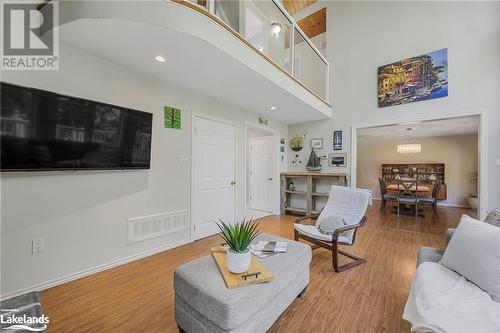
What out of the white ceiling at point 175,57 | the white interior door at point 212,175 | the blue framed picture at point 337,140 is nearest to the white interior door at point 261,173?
the blue framed picture at point 337,140

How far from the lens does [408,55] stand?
3.98m

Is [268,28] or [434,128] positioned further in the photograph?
[434,128]

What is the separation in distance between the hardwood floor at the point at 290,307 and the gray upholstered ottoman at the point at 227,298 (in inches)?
10.6

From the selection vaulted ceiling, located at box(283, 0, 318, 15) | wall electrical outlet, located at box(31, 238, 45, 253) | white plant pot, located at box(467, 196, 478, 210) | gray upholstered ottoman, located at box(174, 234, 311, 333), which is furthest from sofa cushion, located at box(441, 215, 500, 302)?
white plant pot, located at box(467, 196, 478, 210)

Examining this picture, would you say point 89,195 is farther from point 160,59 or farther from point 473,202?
point 473,202

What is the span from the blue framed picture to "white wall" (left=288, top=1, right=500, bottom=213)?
0.37 ft

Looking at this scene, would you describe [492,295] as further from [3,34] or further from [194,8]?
[3,34]

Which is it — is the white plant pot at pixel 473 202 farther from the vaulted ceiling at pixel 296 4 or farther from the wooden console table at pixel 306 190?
the vaulted ceiling at pixel 296 4

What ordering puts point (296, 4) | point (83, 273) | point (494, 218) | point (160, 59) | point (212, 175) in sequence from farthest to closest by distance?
point (296, 4), point (212, 175), point (160, 59), point (83, 273), point (494, 218)

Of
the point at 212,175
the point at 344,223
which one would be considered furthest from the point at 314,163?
the point at 212,175

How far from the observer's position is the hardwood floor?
156 cm

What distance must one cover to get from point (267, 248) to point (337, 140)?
3640 millimetres

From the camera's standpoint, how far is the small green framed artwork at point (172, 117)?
290cm

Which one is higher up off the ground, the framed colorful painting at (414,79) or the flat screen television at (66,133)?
the framed colorful painting at (414,79)
